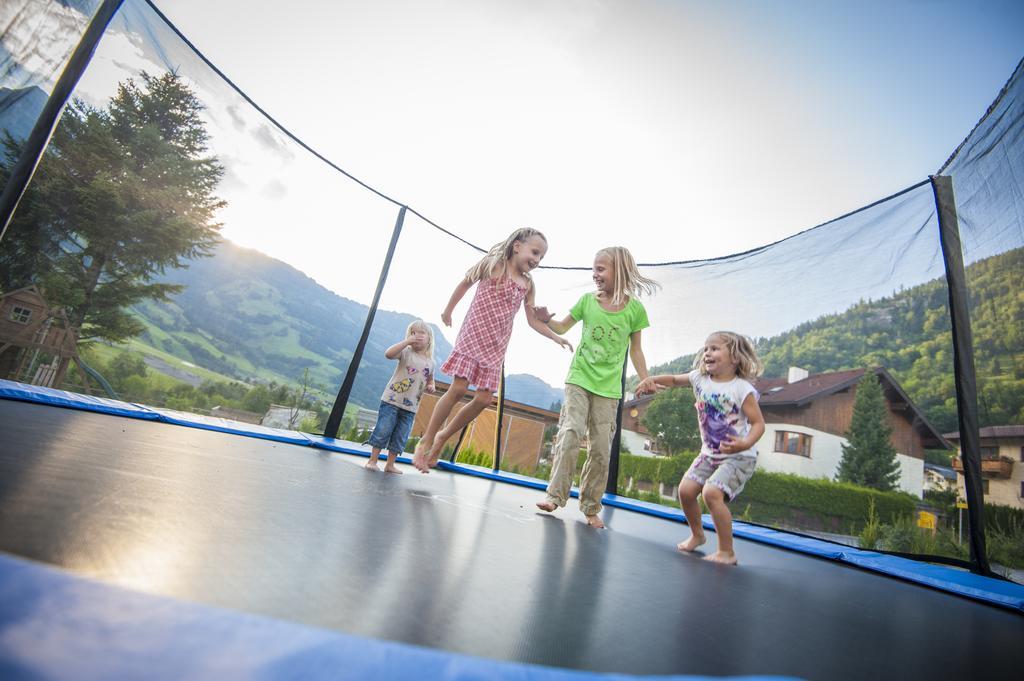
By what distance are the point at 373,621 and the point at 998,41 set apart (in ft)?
11.5

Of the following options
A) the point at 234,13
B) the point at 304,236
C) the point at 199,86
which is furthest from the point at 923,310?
the point at 234,13

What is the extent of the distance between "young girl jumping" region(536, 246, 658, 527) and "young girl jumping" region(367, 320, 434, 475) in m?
0.73

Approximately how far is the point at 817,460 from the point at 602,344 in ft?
7.41

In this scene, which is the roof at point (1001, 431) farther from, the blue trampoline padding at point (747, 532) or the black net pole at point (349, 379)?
the black net pole at point (349, 379)

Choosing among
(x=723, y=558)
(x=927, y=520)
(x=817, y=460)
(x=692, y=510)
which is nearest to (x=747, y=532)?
(x=692, y=510)

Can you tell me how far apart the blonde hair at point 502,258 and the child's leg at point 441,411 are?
53cm

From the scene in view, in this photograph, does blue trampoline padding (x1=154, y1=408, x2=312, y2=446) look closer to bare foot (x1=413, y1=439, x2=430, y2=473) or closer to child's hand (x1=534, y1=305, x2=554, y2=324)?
bare foot (x1=413, y1=439, x2=430, y2=473)

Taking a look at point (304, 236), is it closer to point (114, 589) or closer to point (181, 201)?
point (181, 201)

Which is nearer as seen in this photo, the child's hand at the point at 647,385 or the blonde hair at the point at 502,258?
the child's hand at the point at 647,385

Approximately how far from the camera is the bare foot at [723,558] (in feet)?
4.73

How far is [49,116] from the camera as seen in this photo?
1840mm

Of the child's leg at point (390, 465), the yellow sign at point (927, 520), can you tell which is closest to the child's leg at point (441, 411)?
the child's leg at point (390, 465)

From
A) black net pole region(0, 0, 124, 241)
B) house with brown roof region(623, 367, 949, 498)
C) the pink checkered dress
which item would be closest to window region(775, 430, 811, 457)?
house with brown roof region(623, 367, 949, 498)

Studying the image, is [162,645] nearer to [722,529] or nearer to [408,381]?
[722,529]
